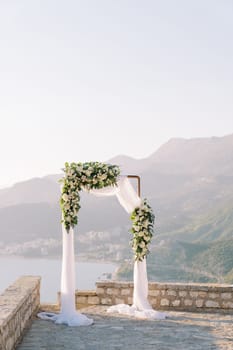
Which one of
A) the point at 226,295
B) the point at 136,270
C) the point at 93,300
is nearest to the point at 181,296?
the point at 226,295

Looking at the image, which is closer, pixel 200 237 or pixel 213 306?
pixel 213 306

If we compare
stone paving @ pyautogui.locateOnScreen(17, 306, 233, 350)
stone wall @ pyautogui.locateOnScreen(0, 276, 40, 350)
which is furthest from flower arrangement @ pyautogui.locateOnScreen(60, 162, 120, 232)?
stone paving @ pyautogui.locateOnScreen(17, 306, 233, 350)

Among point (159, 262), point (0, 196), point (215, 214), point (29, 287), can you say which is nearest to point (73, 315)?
point (29, 287)

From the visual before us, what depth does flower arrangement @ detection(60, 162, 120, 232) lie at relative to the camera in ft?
32.3

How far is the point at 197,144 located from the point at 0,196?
251 feet

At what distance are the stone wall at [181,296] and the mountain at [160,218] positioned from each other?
52365mm

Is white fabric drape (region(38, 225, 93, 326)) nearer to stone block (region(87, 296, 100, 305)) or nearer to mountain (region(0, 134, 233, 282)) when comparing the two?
stone block (region(87, 296, 100, 305))

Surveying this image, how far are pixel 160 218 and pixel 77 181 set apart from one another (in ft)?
360

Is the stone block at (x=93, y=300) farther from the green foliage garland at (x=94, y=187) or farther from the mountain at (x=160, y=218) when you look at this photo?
the mountain at (x=160, y=218)

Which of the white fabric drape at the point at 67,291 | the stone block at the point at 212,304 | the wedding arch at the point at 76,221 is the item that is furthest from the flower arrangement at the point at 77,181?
the stone block at the point at 212,304

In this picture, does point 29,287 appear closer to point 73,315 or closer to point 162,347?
point 73,315

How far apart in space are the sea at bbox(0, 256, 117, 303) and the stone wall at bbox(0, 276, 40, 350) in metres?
81.3

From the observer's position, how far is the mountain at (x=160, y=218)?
284 feet

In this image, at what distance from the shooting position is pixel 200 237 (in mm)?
103688
